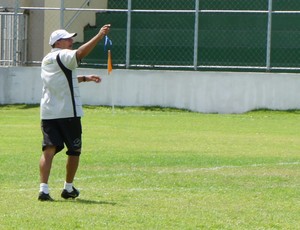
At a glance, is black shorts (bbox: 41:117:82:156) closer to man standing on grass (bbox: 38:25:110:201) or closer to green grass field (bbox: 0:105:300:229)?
man standing on grass (bbox: 38:25:110:201)

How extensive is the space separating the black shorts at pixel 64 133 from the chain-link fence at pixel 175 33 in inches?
739

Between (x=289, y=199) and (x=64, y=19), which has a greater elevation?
(x=64, y=19)

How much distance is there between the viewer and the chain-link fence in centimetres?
3144

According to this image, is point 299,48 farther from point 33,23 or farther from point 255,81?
point 33,23

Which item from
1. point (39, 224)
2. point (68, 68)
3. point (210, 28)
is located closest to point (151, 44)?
point (210, 28)

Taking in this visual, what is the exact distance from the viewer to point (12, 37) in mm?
32125

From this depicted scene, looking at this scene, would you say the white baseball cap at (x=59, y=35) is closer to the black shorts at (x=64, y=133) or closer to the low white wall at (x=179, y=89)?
the black shorts at (x=64, y=133)

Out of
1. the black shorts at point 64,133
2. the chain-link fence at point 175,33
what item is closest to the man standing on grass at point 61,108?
the black shorts at point 64,133

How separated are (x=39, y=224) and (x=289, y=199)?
333 cm

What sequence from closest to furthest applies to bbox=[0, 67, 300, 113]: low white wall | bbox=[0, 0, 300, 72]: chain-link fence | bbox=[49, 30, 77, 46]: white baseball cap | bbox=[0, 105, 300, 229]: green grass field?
bbox=[0, 105, 300, 229]: green grass field, bbox=[49, 30, 77, 46]: white baseball cap, bbox=[0, 67, 300, 113]: low white wall, bbox=[0, 0, 300, 72]: chain-link fence

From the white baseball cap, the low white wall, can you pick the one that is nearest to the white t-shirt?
the white baseball cap

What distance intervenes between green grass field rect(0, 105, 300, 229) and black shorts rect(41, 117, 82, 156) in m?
0.60

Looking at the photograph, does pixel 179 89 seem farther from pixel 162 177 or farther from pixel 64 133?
pixel 64 133

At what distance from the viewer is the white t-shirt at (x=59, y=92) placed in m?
11.8
